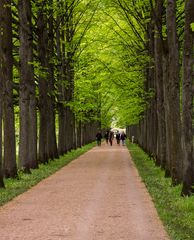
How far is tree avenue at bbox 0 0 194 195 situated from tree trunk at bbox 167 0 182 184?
0.03m

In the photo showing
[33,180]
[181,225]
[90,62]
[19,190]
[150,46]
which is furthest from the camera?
[90,62]

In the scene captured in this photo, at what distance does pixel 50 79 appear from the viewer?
33.9 meters

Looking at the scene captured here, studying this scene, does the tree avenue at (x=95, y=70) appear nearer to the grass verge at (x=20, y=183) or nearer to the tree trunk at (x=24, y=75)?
the tree trunk at (x=24, y=75)

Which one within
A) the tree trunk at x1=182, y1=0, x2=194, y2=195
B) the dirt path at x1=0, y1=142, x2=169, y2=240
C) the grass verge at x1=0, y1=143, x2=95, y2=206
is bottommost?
the dirt path at x1=0, y1=142, x2=169, y2=240

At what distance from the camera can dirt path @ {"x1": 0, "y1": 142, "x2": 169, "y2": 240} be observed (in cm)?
1008

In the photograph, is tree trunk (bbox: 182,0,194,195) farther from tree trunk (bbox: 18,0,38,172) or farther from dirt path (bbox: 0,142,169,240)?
tree trunk (bbox: 18,0,38,172)

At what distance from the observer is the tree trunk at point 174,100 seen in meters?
17.7

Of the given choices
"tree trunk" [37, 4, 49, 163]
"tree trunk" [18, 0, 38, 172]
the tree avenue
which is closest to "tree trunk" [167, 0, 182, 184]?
the tree avenue

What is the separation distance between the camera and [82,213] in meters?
12.7

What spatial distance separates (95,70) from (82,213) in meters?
28.5

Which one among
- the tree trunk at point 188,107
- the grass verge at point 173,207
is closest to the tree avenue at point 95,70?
the tree trunk at point 188,107

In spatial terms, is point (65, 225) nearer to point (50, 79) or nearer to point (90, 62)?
point (50, 79)

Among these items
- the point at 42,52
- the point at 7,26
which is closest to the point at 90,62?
the point at 42,52

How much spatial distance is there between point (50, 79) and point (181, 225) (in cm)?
2375
